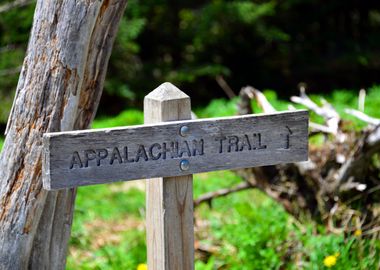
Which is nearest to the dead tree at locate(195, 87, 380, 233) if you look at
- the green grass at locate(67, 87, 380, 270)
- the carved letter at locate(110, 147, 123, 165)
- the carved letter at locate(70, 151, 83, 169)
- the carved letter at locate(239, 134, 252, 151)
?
the green grass at locate(67, 87, 380, 270)

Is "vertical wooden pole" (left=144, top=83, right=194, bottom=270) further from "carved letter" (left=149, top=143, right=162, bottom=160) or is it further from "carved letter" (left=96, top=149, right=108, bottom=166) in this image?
"carved letter" (left=96, top=149, right=108, bottom=166)

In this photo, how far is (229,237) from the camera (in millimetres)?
4773

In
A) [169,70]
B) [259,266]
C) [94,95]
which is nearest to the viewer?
[94,95]

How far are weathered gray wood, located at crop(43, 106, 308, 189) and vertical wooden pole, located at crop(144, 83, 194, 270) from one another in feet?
0.26

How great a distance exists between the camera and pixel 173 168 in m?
2.84

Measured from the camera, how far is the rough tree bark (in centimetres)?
307

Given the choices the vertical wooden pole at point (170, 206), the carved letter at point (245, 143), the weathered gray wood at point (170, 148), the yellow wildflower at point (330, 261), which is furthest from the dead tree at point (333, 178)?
the vertical wooden pole at point (170, 206)

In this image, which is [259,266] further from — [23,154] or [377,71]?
[377,71]

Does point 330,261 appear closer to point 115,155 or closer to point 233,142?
point 233,142

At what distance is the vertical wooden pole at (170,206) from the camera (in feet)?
9.46

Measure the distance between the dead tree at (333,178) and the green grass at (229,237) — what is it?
0.12 m

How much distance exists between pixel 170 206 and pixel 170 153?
223mm

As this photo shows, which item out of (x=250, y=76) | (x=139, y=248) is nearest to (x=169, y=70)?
(x=250, y=76)

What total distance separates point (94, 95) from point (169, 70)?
7305 millimetres
